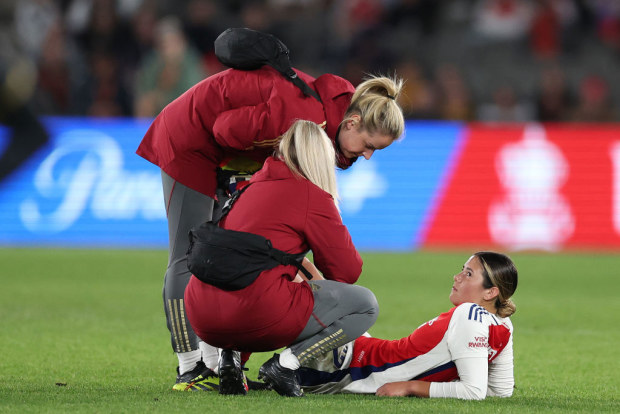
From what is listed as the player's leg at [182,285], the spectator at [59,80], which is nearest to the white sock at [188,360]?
the player's leg at [182,285]

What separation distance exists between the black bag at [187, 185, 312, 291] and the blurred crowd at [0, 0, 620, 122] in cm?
968

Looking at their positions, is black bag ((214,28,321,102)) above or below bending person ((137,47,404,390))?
above

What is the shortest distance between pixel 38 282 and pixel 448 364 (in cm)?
554

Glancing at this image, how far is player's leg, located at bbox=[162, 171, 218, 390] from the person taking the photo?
4703mm

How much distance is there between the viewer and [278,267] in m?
4.19

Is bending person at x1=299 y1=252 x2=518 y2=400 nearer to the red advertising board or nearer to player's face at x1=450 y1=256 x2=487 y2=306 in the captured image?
player's face at x1=450 y1=256 x2=487 y2=306

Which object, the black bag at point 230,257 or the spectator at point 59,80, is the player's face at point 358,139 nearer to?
the black bag at point 230,257

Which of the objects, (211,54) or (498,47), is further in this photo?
(498,47)

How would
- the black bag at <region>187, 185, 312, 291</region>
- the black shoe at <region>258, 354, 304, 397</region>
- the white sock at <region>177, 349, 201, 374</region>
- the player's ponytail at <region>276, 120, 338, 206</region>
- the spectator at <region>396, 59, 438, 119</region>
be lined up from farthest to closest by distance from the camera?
the spectator at <region>396, 59, 438, 119</region>, the white sock at <region>177, 349, 201, 374</region>, the black shoe at <region>258, 354, 304, 397</region>, the player's ponytail at <region>276, 120, 338, 206</region>, the black bag at <region>187, 185, 312, 291</region>

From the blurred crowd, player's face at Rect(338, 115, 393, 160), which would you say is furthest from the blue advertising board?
player's face at Rect(338, 115, 393, 160)

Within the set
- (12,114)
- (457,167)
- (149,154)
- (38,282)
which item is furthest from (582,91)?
(149,154)

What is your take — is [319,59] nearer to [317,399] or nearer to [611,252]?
[611,252]

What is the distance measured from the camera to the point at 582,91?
15320mm

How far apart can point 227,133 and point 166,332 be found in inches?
96.7
